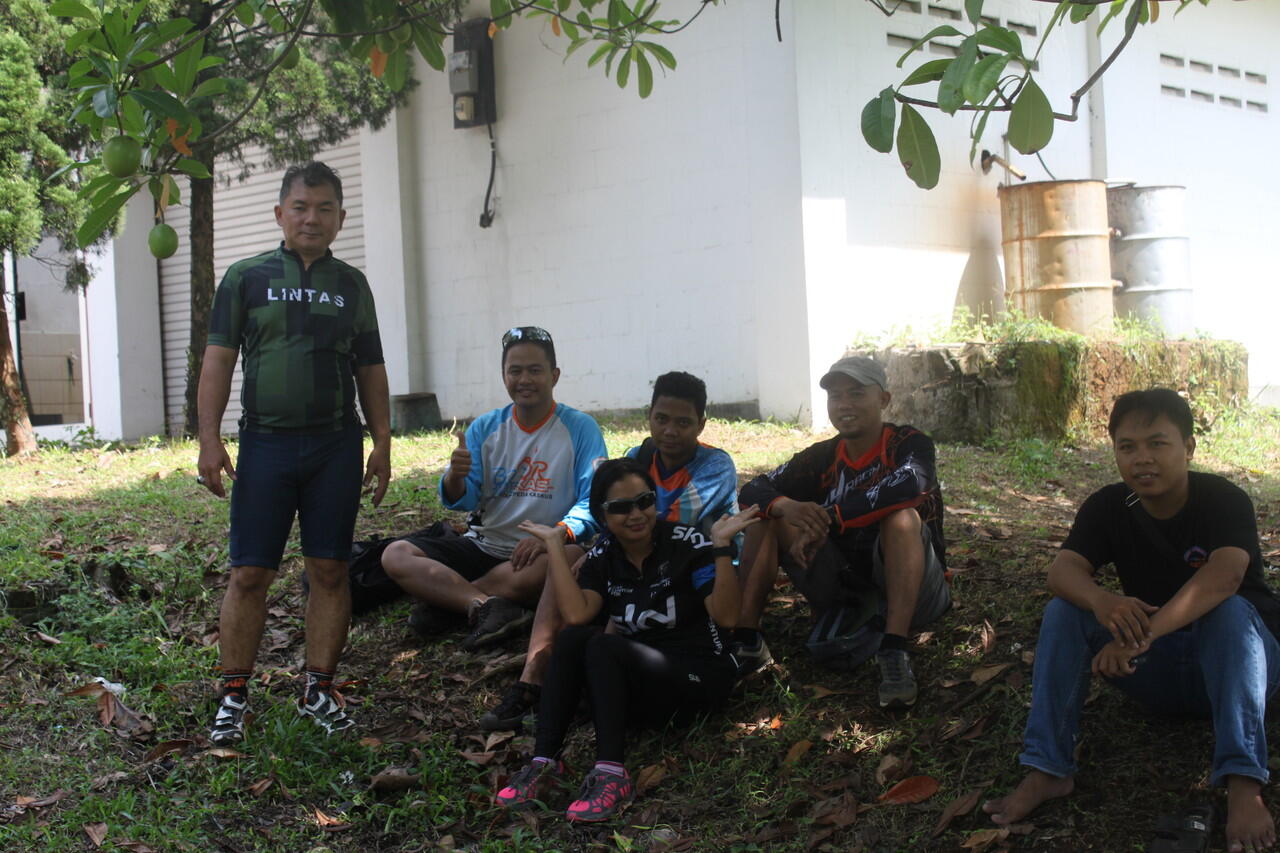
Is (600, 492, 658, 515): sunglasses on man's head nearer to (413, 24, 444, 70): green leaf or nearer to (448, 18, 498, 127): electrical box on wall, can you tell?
(413, 24, 444, 70): green leaf

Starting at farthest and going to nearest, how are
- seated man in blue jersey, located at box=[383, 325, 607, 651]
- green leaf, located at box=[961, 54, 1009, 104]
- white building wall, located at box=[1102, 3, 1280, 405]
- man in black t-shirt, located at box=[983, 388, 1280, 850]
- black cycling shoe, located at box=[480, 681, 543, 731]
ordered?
white building wall, located at box=[1102, 3, 1280, 405] < seated man in blue jersey, located at box=[383, 325, 607, 651] < black cycling shoe, located at box=[480, 681, 543, 731] < man in black t-shirt, located at box=[983, 388, 1280, 850] < green leaf, located at box=[961, 54, 1009, 104]

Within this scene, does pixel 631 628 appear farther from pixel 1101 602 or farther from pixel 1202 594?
pixel 1202 594

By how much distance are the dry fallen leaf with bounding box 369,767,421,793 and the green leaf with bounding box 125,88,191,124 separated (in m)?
2.09

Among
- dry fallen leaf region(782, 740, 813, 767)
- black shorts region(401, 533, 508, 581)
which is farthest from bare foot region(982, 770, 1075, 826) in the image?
black shorts region(401, 533, 508, 581)

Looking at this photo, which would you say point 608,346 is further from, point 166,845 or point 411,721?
point 166,845

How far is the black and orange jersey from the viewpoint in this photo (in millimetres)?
4078

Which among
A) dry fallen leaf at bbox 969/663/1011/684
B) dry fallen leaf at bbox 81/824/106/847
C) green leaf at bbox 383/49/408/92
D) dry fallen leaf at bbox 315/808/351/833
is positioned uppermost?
green leaf at bbox 383/49/408/92

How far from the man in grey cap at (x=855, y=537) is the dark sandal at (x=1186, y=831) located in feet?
3.51

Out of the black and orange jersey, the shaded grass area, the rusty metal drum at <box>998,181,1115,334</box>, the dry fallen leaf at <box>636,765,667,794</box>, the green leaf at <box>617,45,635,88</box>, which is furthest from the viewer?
the rusty metal drum at <box>998,181,1115,334</box>

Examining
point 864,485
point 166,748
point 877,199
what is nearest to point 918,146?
point 864,485

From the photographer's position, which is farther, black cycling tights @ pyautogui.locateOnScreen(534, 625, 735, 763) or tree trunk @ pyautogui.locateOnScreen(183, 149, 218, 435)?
tree trunk @ pyautogui.locateOnScreen(183, 149, 218, 435)

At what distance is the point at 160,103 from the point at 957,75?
1902mm

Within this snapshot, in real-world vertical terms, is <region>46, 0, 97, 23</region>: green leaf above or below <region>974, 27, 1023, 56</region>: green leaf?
above

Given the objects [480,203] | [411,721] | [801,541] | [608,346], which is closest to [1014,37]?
[801,541]
